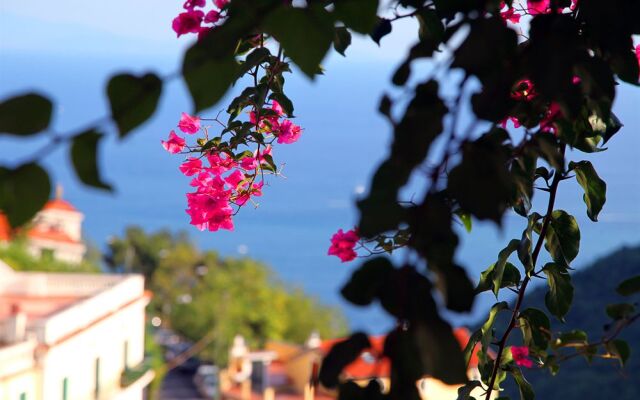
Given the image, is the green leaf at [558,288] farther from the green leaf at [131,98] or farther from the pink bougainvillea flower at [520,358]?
the green leaf at [131,98]

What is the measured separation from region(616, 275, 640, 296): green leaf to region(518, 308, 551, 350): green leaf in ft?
0.85

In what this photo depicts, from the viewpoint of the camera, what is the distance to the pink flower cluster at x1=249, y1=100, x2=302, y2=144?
109 cm

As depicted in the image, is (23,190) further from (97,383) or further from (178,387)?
(178,387)

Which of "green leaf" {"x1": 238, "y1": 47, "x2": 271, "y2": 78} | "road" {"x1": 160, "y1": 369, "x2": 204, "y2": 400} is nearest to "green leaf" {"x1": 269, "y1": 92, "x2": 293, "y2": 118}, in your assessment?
"green leaf" {"x1": 238, "y1": 47, "x2": 271, "y2": 78}

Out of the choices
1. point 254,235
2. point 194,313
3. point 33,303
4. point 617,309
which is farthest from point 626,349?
point 254,235

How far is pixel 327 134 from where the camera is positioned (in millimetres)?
60812

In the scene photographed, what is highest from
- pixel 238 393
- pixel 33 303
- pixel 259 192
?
pixel 259 192

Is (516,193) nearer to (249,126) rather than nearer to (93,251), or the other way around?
(249,126)

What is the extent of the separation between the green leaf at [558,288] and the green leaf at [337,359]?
437mm

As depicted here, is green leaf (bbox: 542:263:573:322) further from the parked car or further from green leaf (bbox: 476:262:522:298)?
the parked car

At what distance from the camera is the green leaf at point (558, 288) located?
36.0 inches

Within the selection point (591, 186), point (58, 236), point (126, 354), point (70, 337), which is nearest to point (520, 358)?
point (591, 186)

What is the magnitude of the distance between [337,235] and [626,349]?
11.4 inches

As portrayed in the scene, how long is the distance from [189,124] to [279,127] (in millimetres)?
160
